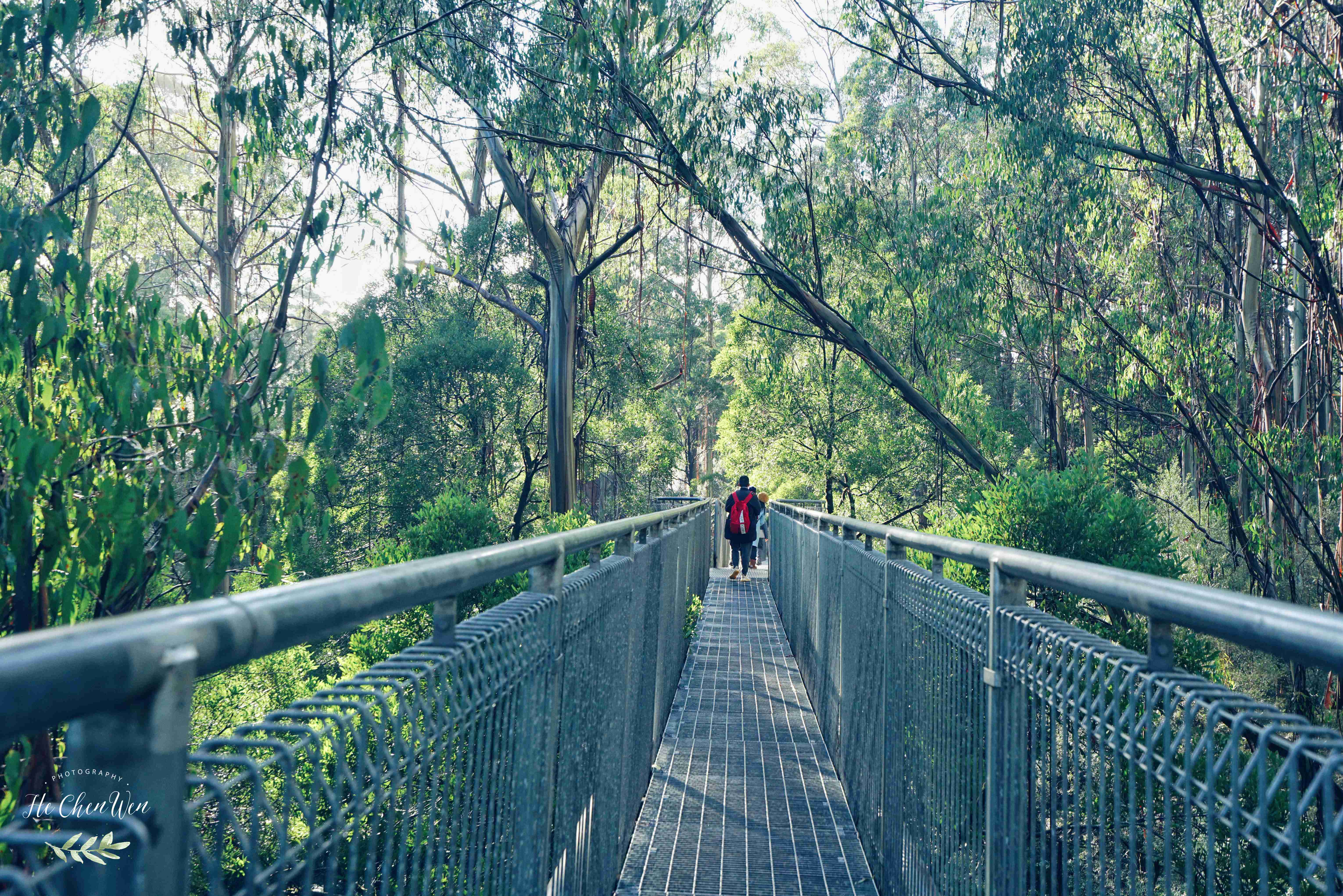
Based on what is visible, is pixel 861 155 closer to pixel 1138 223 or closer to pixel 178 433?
pixel 1138 223

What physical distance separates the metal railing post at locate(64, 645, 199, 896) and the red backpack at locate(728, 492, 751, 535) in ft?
52.4

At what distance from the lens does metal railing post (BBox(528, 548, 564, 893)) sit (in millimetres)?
2615

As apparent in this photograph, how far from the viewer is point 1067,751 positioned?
6.77ft

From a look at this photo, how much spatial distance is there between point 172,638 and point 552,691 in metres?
1.81

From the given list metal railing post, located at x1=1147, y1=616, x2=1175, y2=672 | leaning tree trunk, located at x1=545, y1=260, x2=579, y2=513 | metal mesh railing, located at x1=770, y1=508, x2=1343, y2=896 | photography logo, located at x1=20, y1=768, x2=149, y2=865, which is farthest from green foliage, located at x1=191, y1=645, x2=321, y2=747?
photography logo, located at x1=20, y1=768, x2=149, y2=865

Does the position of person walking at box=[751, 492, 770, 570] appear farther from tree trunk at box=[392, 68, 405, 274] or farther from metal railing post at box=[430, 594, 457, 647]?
metal railing post at box=[430, 594, 457, 647]

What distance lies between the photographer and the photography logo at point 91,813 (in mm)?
829

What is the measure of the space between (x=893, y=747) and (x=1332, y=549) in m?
11.3

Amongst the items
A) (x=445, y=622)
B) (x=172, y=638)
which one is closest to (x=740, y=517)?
(x=445, y=622)

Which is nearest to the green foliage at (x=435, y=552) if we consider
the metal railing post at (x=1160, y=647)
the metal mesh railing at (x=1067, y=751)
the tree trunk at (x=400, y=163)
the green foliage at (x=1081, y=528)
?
the tree trunk at (x=400, y=163)

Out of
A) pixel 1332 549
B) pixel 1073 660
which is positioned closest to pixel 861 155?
pixel 1332 549

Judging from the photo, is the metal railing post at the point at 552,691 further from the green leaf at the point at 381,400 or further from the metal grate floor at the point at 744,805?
the metal grate floor at the point at 744,805

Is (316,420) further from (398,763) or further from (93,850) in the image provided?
(93,850)

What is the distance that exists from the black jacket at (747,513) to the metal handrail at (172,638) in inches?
598
